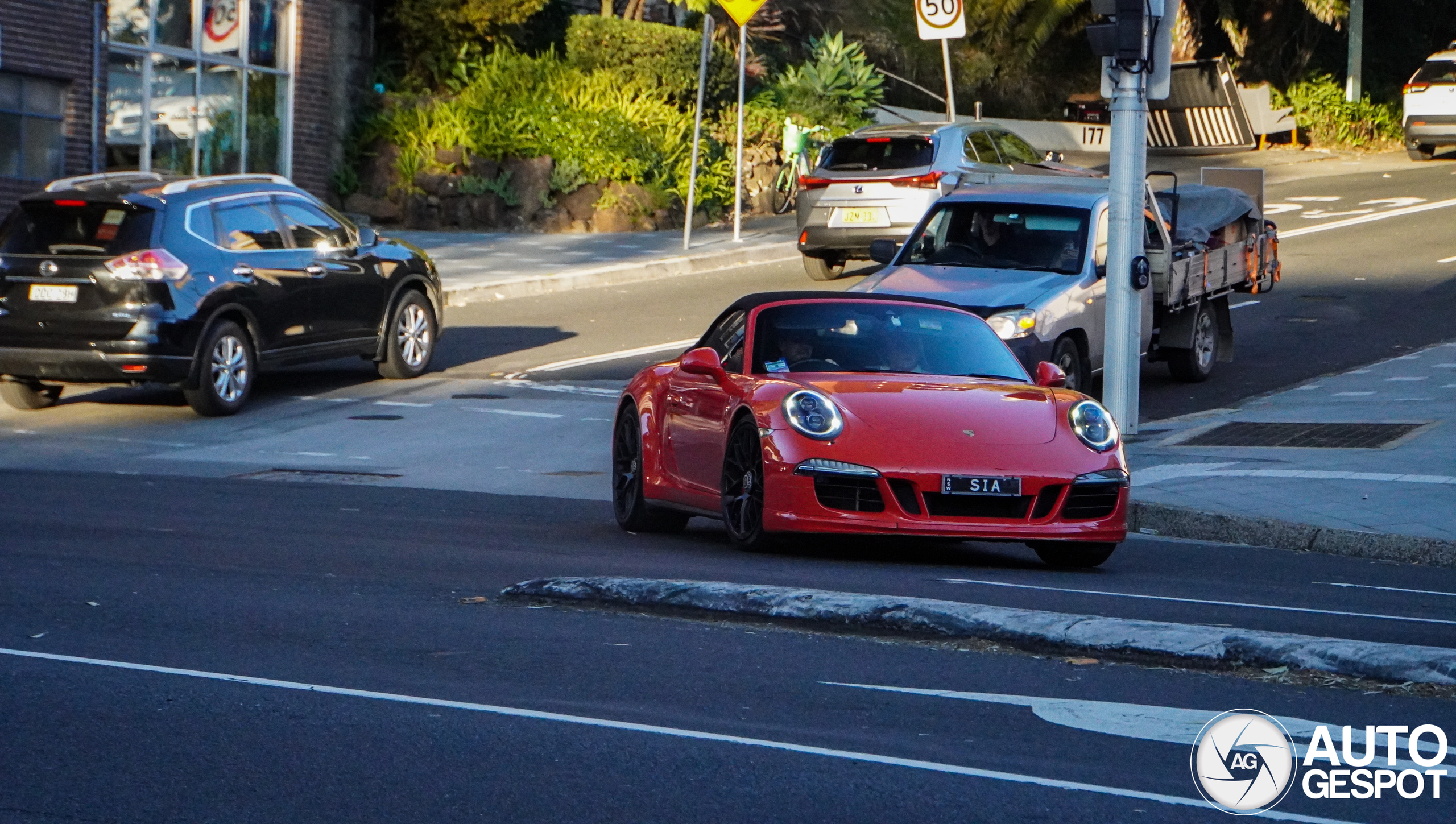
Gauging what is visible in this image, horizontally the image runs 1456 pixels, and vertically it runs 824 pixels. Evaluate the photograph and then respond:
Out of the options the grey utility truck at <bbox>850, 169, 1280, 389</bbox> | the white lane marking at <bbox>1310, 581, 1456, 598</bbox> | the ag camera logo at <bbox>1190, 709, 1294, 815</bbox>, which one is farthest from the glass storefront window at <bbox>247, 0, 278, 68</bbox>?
the ag camera logo at <bbox>1190, 709, 1294, 815</bbox>

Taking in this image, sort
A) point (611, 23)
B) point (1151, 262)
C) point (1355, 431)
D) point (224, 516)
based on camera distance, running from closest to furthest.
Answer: point (224, 516)
point (1355, 431)
point (1151, 262)
point (611, 23)

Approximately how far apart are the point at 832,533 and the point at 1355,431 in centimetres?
585

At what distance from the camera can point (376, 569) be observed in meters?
8.71

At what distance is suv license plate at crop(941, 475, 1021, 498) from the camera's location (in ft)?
28.5

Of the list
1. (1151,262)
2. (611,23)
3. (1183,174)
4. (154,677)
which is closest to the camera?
(154,677)

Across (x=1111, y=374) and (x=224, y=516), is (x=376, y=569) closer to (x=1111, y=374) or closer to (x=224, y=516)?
(x=224, y=516)

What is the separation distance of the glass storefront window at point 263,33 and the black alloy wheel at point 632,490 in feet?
59.8

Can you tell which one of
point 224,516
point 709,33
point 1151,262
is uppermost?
point 709,33

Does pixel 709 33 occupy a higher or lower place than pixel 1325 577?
higher

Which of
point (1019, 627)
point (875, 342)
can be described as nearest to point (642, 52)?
point (875, 342)

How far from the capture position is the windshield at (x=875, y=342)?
32.5 feet

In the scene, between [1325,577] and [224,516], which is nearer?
[1325,577]

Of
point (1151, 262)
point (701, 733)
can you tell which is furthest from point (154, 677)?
point (1151, 262)

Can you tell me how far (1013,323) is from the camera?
45.3ft
